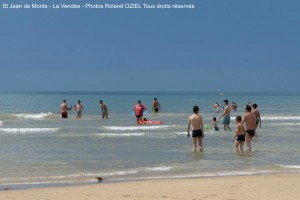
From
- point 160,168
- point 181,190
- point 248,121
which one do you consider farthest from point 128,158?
point 181,190

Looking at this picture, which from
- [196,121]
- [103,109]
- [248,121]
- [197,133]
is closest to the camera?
[196,121]

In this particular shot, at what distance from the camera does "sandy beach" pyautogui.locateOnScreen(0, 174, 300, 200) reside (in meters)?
8.72

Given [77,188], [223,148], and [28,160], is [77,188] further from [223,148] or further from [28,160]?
[223,148]

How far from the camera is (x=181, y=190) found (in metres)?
9.29

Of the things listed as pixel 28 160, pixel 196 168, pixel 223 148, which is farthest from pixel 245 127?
pixel 28 160

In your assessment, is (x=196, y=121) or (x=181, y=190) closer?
(x=181, y=190)

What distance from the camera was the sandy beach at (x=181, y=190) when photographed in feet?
28.6

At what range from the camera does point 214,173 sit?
12.0m

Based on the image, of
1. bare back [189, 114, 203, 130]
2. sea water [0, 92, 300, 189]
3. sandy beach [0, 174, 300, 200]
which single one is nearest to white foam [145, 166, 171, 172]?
sea water [0, 92, 300, 189]

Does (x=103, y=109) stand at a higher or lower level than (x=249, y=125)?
higher

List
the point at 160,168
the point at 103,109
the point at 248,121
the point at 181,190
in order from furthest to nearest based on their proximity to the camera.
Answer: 1. the point at 103,109
2. the point at 248,121
3. the point at 160,168
4. the point at 181,190

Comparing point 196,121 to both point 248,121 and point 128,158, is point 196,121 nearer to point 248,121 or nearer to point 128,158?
point 248,121

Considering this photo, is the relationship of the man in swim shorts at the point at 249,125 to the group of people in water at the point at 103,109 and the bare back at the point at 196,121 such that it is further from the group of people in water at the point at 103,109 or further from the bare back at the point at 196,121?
the group of people in water at the point at 103,109

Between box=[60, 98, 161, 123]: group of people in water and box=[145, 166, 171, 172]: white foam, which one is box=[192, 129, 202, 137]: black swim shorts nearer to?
box=[145, 166, 171, 172]: white foam
